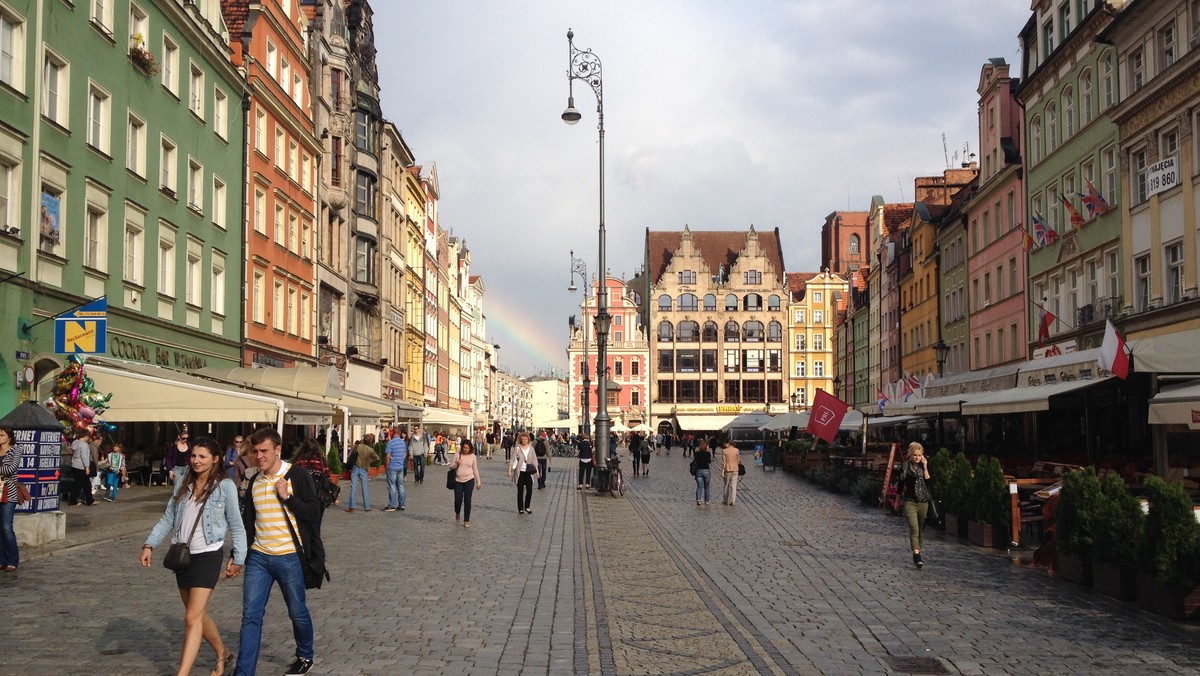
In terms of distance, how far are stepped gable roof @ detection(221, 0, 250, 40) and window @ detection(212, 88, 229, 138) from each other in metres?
4.15

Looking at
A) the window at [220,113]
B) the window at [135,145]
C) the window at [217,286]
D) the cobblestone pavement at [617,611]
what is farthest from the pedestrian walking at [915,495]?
the window at [220,113]

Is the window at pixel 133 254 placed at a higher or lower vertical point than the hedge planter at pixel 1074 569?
higher

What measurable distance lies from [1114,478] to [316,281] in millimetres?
39518

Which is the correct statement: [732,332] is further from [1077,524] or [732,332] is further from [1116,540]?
[1116,540]

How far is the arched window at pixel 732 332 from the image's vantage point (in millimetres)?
117062

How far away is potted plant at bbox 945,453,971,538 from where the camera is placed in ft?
62.6

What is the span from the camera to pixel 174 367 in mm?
30984

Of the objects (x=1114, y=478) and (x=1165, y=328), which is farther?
(x=1165, y=328)

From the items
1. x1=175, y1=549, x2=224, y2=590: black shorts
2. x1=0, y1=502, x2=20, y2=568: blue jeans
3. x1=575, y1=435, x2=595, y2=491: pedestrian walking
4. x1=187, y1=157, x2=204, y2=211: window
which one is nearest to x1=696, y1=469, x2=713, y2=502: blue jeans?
x1=575, y1=435, x2=595, y2=491: pedestrian walking

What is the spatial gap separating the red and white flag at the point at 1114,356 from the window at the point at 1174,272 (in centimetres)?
979

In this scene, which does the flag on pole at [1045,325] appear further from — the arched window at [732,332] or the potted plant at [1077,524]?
the arched window at [732,332]

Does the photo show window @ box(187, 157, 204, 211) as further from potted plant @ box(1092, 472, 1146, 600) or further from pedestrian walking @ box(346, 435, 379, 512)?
potted plant @ box(1092, 472, 1146, 600)

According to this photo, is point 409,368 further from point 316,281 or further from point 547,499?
point 547,499

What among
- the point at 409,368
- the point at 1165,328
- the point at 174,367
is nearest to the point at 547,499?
the point at 174,367
